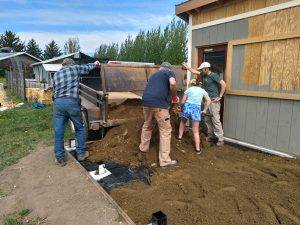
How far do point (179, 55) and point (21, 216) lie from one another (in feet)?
69.2

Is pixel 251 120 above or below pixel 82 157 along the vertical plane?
above

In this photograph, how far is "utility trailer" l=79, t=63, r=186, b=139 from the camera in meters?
6.97

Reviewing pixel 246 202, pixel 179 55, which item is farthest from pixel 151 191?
pixel 179 55

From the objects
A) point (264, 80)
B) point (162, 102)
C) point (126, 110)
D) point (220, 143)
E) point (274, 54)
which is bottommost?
point (220, 143)

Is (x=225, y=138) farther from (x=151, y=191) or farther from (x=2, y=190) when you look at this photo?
(x=2, y=190)

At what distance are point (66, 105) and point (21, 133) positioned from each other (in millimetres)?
4195

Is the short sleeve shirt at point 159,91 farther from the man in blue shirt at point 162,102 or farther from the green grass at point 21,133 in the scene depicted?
the green grass at point 21,133

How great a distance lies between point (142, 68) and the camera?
838cm

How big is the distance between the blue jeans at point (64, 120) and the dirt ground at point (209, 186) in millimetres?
458

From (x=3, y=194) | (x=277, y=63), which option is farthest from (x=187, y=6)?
(x=3, y=194)

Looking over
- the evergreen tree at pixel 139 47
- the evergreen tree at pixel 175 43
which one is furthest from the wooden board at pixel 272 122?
the evergreen tree at pixel 139 47

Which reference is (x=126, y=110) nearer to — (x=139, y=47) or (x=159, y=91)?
(x=159, y=91)

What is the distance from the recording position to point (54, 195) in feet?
16.5

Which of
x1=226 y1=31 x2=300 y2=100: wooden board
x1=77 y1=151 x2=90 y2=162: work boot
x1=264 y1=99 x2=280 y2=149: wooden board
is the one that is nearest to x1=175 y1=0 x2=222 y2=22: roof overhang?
x1=226 y1=31 x2=300 y2=100: wooden board
